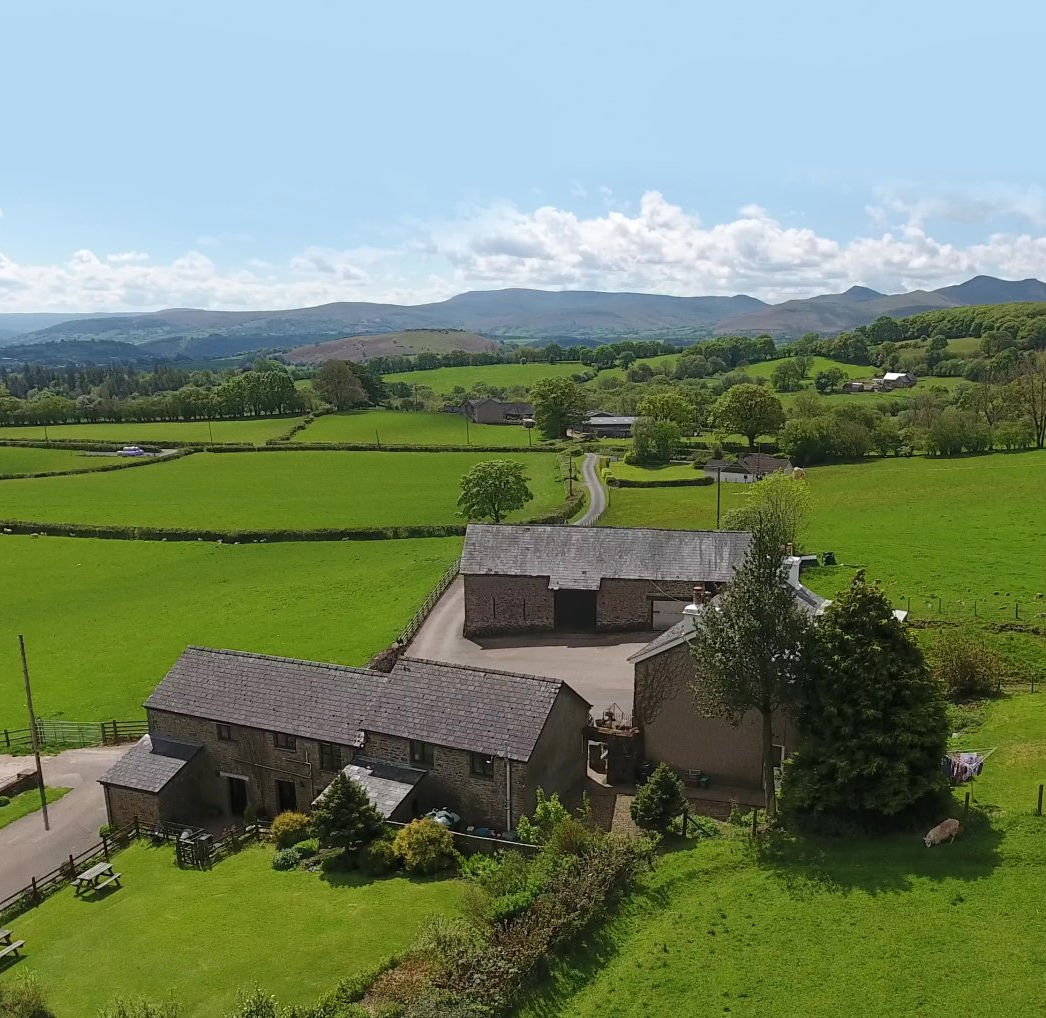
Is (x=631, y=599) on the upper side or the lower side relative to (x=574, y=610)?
upper

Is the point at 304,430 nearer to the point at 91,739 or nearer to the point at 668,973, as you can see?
the point at 91,739

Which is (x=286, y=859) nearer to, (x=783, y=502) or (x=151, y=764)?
(x=151, y=764)

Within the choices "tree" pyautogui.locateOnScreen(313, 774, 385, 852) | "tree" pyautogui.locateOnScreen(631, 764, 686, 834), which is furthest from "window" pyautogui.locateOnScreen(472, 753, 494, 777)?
"tree" pyautogui.locateOnScreen(631, 764, 686, 834)

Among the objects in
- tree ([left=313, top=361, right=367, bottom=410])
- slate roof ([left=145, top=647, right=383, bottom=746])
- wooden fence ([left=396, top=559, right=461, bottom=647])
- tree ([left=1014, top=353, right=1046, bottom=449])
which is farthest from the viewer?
tree ([left=313, top=361, right=367, bottom=410])

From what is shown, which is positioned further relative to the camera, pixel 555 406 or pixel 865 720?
pixel 555 406

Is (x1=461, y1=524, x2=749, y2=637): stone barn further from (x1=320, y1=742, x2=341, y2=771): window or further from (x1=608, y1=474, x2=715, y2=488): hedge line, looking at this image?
(x1=608, y1=474, x2=715, y2=488): hedge line

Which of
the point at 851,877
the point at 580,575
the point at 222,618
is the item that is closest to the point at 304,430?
the point at 222,618

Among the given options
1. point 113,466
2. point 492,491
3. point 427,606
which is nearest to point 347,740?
point 427,606

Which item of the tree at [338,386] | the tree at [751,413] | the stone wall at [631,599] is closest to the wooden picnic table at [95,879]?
the stone wall at [631,599]
